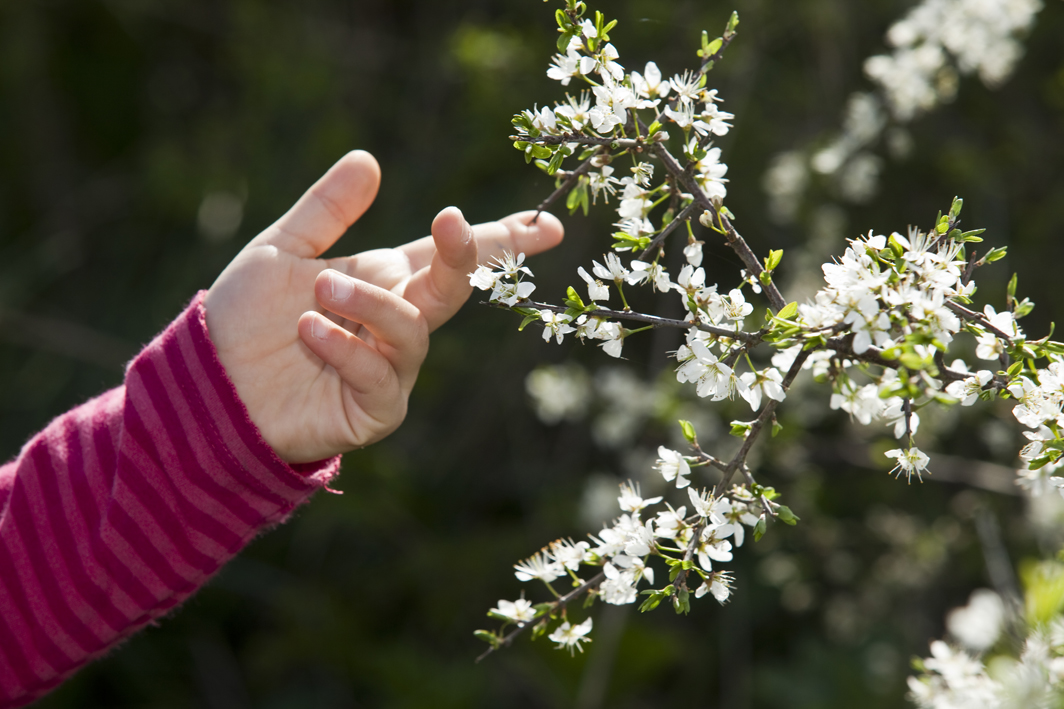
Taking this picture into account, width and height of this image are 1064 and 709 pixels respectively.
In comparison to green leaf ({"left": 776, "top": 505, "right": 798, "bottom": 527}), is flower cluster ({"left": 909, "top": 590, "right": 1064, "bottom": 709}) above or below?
below

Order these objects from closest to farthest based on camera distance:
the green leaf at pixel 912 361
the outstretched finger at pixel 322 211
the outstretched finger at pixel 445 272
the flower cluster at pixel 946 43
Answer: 1. the green leaf at pixel 912 361
2. the outstretched finger at pixel 445 272
3. the outstretched finger at pixel 322 211
4. the flower cluster at pixel 946 43

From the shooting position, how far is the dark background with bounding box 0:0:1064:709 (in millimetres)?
2059

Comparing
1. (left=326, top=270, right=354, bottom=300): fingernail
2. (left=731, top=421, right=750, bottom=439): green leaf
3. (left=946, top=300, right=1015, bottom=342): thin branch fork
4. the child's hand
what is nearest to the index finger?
the child's hand

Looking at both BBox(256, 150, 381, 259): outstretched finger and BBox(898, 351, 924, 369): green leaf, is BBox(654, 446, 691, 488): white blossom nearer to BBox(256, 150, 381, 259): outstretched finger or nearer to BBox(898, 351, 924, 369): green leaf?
BBox(898, 351, 924, 369): green leaf

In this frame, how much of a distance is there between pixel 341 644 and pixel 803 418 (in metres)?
1.56

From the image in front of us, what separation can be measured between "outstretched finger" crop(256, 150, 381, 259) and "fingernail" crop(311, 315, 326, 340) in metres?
0.24

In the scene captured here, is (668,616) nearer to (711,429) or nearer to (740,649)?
(740,649)

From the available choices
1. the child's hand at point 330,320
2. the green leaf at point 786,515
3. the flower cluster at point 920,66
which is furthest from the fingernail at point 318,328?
the flower cluster at point 920,66

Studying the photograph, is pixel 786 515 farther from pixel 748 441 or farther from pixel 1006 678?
pixel 1006 678

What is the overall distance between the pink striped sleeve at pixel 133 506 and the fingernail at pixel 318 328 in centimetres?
18

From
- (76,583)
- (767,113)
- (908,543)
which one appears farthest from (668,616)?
(76,583)

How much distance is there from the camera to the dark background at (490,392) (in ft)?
6.75

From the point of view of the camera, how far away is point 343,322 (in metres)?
1.14

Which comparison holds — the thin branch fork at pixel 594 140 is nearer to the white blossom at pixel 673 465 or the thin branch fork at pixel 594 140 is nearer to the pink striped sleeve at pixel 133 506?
the white blossom at pixel 673 465
